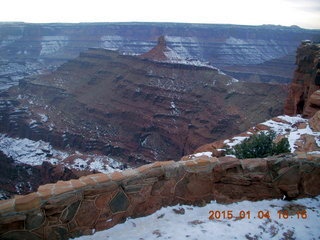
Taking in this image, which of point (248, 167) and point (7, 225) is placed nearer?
point (7, 225)

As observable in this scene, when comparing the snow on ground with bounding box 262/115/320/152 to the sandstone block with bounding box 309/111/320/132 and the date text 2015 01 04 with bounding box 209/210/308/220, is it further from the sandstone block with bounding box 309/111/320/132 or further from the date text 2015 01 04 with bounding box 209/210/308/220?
the date text 2015 01 04 with bounding box 209/210/308/220

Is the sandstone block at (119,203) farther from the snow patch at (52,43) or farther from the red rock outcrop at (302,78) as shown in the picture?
the snow patch at (52,43)

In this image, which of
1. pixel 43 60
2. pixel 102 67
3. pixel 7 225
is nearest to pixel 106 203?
pixel 7 225

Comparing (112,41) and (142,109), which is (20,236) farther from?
(112,41)

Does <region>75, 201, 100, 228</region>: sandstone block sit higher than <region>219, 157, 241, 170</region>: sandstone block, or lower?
lower

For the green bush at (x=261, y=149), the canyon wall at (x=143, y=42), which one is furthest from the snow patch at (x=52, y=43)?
the green bush at (x=261, y=149)

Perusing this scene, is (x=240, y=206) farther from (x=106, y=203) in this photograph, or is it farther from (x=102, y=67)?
(x=102, y=67)

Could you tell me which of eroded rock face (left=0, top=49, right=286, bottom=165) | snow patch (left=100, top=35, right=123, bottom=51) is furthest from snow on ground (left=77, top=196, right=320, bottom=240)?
snow patch (left=100, top=35, right=123, bottom=51)
